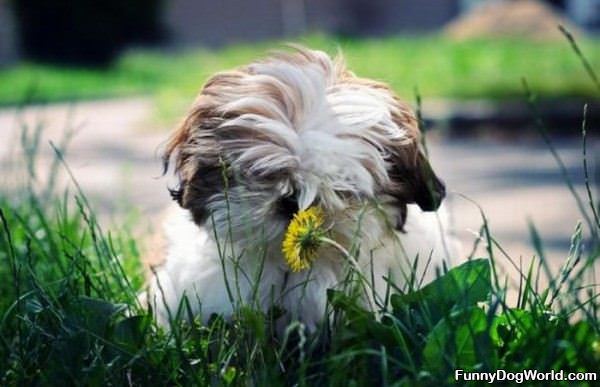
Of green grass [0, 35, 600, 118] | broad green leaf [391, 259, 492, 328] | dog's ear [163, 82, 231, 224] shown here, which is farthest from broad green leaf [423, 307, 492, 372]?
green grass [0, 35, 600, 118]

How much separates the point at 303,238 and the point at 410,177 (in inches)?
24.4

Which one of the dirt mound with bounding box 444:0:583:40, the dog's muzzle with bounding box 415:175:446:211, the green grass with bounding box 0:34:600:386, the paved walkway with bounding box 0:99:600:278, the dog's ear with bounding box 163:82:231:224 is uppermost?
the dog's ear with bounding box 163:82:231:224

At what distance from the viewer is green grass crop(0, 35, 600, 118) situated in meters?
15.5

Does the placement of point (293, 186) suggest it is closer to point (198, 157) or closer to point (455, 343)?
point (198, 157)

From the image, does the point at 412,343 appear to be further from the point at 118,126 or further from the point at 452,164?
the point at 118,126

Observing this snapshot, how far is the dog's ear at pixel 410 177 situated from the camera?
3613mm

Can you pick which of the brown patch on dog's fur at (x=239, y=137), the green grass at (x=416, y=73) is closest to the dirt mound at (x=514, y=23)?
the green grass at (x=416, y=73)

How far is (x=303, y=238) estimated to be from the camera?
3.12 m

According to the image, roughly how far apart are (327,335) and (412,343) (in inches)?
10.0

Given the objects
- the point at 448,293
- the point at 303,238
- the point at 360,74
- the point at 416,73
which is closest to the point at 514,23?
the point at 416,73

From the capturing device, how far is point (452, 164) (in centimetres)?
1210

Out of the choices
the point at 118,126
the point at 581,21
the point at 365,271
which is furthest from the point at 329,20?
the point at 365,271

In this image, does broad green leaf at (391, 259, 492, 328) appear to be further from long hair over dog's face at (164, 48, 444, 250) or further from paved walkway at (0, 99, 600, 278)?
paved walkway at (0, 99, 600, 278)

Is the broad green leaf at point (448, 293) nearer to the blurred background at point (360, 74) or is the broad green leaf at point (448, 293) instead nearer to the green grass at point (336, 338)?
the green grass at point (336, 338)
